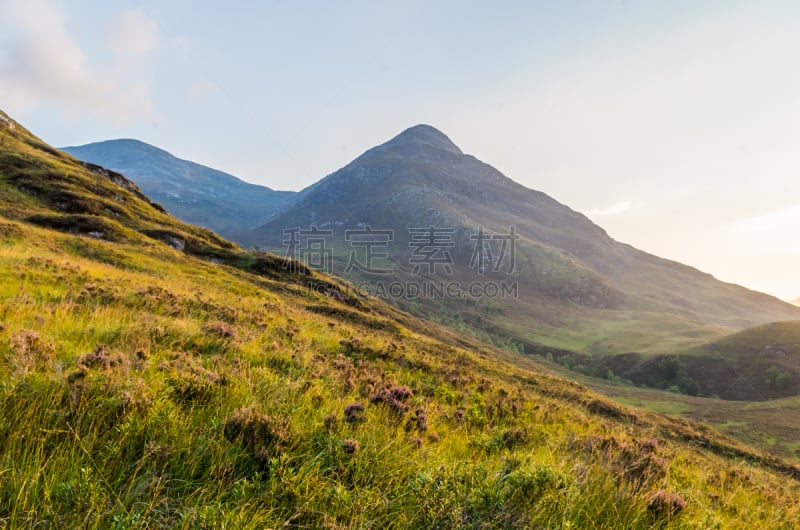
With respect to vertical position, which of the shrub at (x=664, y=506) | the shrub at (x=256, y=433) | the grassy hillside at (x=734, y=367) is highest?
the shrub at (x=256, y=433)

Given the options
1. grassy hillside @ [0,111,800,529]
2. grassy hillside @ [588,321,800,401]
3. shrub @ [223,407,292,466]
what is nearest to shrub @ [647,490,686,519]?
grassy hillside @ [0,111,800,529]

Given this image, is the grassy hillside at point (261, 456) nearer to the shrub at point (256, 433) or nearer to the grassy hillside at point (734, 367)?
the shrub at point (256, 433)

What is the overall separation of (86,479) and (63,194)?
205 ft

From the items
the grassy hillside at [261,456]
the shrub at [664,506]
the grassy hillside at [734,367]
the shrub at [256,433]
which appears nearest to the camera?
the grassy hillside at [261,456]

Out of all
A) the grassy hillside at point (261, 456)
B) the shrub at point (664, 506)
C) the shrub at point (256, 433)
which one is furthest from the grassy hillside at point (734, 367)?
the shrub at point (256, 433)

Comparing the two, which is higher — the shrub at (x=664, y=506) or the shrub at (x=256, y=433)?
the shrub at (x=256, y=433)

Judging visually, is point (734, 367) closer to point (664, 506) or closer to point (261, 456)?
point (664, 506)

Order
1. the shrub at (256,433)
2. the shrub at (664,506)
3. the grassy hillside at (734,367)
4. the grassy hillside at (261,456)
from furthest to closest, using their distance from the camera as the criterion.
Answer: the grassy hillside at (734,367)
the shrub at (664,506)
the shrub at (256,433)
the grassy hillside at (261,456)

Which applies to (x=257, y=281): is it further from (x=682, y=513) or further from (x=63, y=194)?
(x=682, y=513)

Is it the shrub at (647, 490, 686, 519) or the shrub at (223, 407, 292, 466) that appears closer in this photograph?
the shrub at (223, 407, 292, 466)

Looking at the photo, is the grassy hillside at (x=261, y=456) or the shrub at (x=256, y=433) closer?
the grassy hillside at (x=261, y=456)

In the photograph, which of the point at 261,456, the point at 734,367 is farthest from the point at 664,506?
the point at 734,367

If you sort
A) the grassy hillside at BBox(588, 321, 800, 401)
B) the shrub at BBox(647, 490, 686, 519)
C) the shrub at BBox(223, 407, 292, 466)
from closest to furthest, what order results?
the shrub at BBox(223, 407, 292, 466) → the shrub at BBox(647, 490, 686, 519) → the grassy hillside at BBox(588, 321, 800, 401)

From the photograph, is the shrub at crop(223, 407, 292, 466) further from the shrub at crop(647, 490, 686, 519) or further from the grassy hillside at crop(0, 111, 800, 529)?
the shrub at crop(647, 490, 686, 519)
